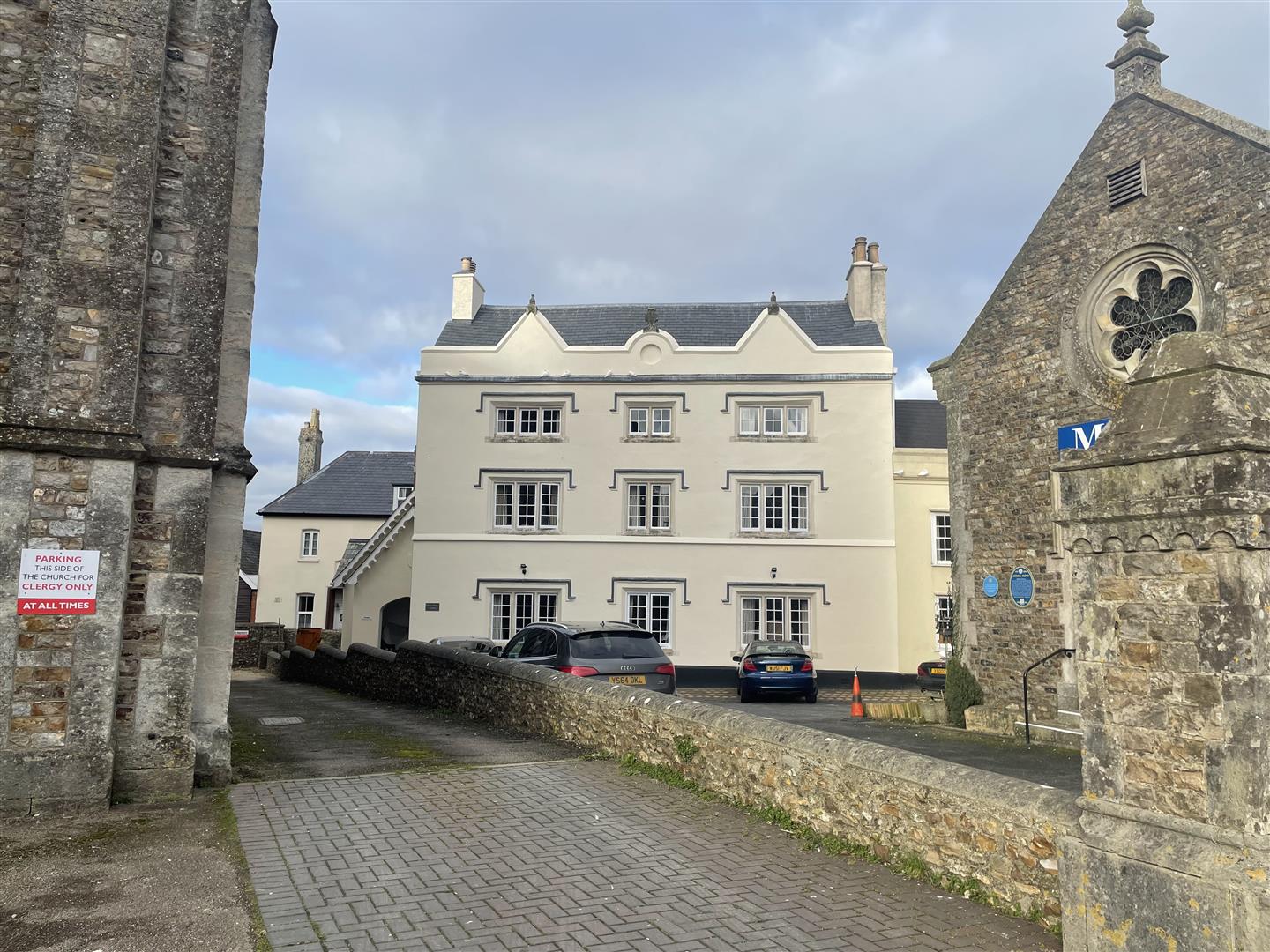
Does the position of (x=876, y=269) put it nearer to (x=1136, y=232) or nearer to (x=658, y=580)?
(x=658, y=580)

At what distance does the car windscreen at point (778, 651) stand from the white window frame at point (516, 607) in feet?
22.3

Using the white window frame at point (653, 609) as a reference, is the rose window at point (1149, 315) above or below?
above

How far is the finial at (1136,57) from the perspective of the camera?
535 inches

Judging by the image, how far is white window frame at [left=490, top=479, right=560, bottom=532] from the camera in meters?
27.5

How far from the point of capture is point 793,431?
1081 inches

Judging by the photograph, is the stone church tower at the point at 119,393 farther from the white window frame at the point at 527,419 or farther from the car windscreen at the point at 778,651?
the white window frame at the point at 527,419

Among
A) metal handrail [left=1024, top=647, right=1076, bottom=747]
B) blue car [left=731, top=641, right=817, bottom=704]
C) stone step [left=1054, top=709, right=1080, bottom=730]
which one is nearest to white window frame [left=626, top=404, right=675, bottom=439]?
blue car [left=731, top=641, right=817, bottom=704]

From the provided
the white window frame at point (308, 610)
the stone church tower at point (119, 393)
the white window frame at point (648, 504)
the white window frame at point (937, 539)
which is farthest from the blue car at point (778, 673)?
the white window frame at point (308, 610)

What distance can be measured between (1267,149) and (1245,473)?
1004cm

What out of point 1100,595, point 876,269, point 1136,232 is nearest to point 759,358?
point 876,269

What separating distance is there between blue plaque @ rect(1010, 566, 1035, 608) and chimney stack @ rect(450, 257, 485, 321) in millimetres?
20774

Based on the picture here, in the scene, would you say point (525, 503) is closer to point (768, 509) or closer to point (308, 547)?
point (768, 509)

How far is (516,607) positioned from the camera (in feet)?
89.2

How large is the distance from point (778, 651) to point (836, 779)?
1659 cm
